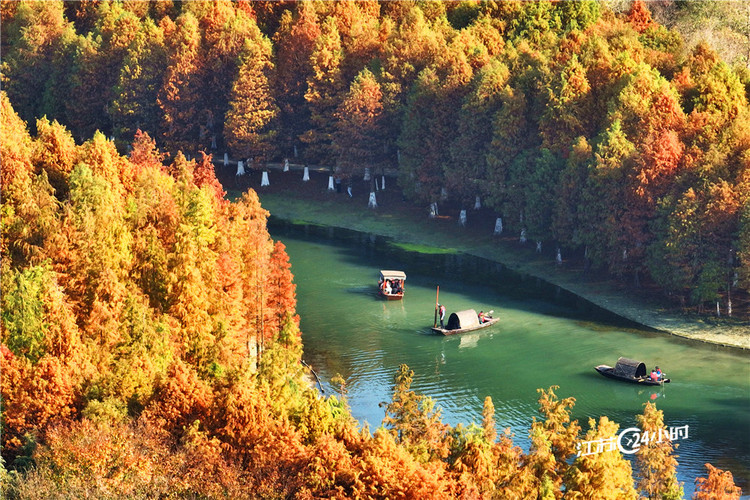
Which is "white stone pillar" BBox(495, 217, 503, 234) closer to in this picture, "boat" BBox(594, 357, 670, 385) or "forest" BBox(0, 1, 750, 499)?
"forest" BBox(0, 1, 750, 499)

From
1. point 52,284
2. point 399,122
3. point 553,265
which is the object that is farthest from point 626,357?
point 399,122

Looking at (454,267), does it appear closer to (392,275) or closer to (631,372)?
(392,275)

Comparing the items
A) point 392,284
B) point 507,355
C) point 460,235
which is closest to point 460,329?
point 507,355

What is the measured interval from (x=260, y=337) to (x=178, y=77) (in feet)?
262

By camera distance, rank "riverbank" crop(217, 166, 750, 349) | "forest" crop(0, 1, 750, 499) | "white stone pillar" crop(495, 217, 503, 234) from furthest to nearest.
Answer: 1. "white stone pillar" crop(495, 217, 503, 234)
2. "riverbank" crop(217, 166, 750, 349)
3. "forest" crop(0, 1, 750, 499)

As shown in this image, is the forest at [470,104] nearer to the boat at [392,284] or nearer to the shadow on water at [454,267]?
the shadow on water at [454,267]

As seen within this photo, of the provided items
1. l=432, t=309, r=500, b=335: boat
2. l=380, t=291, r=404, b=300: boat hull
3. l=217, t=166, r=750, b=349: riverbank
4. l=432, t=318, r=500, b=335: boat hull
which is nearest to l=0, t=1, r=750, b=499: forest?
l=217, t=166, r=750, b=349: riverbank

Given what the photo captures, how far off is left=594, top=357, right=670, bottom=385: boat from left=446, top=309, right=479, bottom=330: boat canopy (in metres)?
15.0

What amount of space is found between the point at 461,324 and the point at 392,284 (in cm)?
1295

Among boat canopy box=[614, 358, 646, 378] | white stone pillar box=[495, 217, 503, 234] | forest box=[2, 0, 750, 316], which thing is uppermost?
forest box=[2, 0, 750, 316]

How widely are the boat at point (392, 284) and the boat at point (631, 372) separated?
26729 millimetres

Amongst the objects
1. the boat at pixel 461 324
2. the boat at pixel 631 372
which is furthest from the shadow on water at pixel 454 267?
the boat at pixel 631 372

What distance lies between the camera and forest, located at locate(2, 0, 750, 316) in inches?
4569

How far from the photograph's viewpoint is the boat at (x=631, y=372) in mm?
Result: 93863
